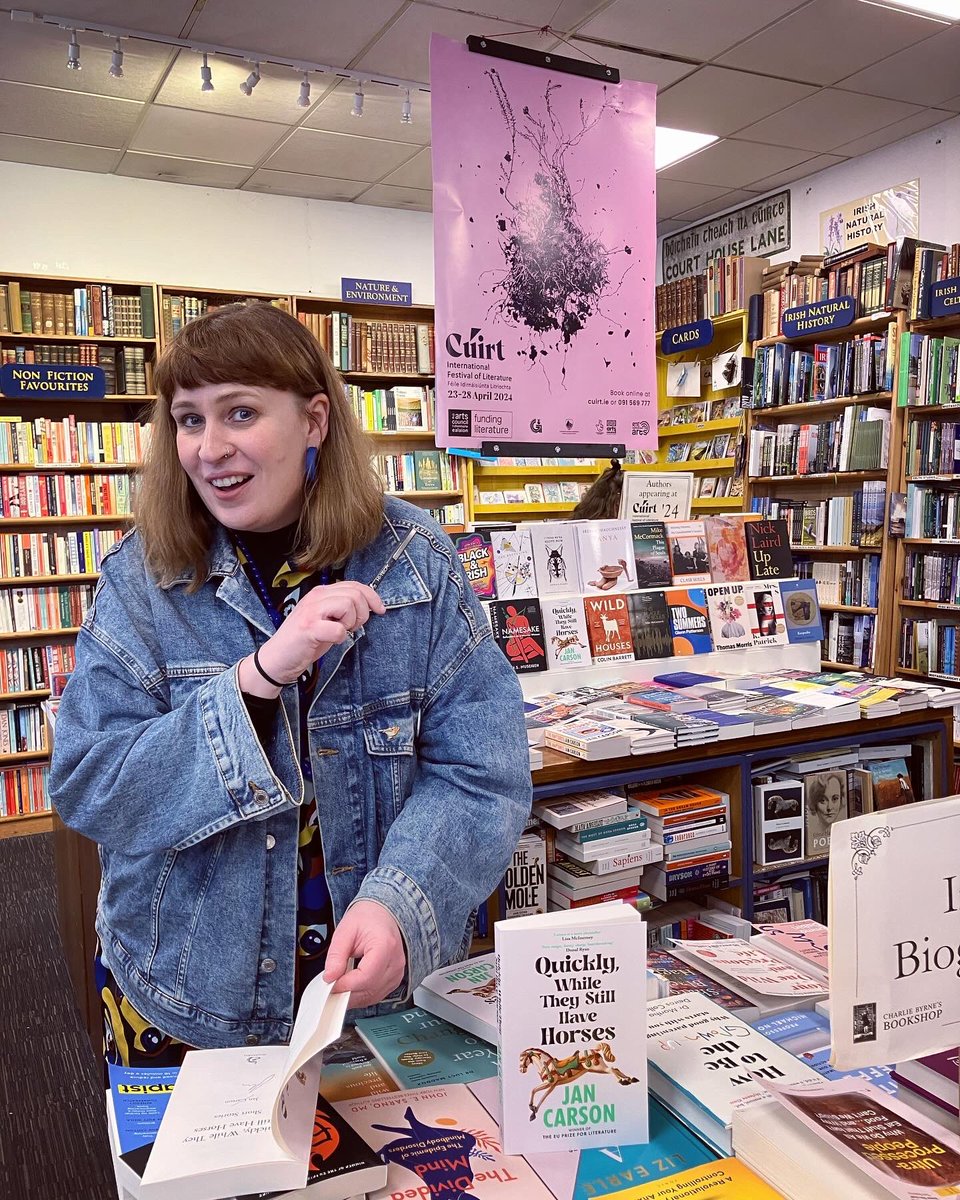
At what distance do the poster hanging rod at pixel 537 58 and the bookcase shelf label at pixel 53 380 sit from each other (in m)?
3.37

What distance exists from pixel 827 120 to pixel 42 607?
4982 millimetres

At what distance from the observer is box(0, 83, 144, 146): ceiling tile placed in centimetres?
434

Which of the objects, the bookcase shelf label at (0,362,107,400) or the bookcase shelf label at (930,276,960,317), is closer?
the bookcase shelf label at (930,276,960,317)

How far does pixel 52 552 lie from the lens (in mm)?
5094

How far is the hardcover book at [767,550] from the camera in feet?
10.4

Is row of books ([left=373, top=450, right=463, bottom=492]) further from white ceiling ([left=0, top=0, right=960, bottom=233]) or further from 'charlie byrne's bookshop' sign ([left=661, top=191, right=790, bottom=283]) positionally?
'charlie byrne's bookshop' sign ([left=661, top=191, right=790, bottom=283])

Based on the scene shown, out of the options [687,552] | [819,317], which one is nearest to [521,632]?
[687,552]

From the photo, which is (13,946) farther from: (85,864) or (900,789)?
(900,789)

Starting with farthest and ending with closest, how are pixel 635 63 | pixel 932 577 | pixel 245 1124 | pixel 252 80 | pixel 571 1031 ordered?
pixel 932 577 → pixel 635 63 → pixel 252 80 → pixel 571 1031 → pixel 245 1124

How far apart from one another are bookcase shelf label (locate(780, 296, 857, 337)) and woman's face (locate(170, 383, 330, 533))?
440 cm

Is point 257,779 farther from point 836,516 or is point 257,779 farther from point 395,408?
point 395,408

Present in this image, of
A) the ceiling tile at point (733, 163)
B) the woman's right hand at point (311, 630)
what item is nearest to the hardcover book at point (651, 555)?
the woman's right hand at point (311, 630)

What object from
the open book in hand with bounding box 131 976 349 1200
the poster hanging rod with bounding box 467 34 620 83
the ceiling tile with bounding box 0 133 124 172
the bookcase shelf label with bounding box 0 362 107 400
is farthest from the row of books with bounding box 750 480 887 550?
the open book in hand with bounding box 131 976 349 1200

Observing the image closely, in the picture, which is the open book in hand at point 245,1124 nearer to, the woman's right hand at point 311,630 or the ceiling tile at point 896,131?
the woman's right hand at point 311,630
